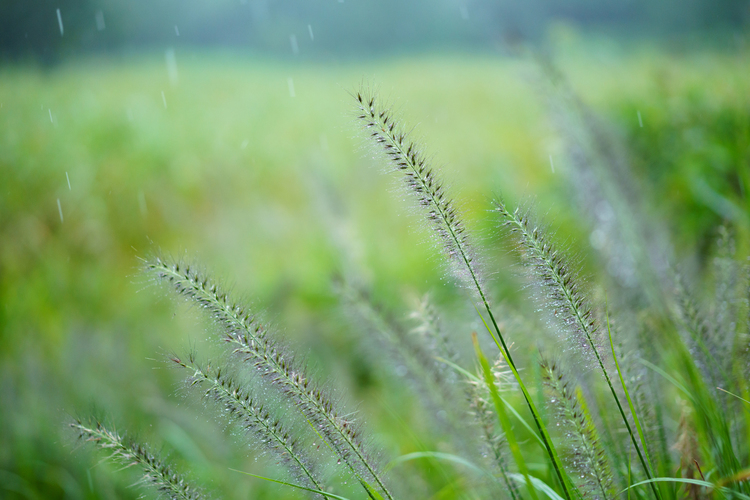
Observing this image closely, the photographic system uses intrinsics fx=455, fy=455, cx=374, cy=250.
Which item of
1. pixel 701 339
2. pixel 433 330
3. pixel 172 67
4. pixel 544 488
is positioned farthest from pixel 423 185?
pixel 172 67

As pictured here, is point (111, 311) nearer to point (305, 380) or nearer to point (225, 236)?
point (225, 236)

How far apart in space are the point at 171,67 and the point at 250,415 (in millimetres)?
2555

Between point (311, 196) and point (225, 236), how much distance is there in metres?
0.48

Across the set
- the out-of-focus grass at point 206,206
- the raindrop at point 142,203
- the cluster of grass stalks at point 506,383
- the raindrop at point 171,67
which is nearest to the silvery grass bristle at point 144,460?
the cluster of grass stalks at point 506,383

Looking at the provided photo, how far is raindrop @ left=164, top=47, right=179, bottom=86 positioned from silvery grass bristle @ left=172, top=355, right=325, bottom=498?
244cm

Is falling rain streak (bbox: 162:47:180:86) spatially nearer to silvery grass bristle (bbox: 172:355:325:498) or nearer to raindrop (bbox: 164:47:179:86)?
raindrop (bbox: 164:47:179:86)

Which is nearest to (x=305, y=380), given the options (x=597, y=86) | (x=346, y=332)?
(x=346, y=332)

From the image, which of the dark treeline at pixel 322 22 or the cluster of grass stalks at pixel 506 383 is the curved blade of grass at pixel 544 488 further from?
the dark treeline at pixel 322 22

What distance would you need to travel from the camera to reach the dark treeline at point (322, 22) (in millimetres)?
2154

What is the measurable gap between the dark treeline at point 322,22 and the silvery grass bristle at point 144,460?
151cm

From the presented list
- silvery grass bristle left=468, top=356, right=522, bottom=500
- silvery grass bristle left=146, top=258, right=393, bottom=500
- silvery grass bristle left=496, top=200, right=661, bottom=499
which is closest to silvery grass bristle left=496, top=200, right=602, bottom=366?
silvery grass bristle left=496, top=200, right=661, bottom=499

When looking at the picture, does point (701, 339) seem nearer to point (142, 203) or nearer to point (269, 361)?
point (269, 361)

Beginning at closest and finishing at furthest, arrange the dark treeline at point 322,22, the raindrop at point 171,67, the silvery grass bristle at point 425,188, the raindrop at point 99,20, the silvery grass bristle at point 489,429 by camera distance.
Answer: the silvery grass bristle at point 425,188
the silvery grass bristle at point 489,429
the dark treeline at point 322,22
the raindrop at point 99,20
the raindrop at point 171,67

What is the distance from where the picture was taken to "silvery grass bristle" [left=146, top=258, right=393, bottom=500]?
0.55 metres
